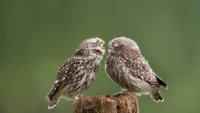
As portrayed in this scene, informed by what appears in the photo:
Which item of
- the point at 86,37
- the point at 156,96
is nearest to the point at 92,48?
the point at 156,96

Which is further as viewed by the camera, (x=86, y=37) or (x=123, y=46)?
(x=86, y=37)

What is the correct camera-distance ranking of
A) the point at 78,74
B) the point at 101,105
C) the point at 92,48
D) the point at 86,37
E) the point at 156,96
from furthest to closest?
the point at 86,37, the point at 156,96, the point at 78,74, the point at 92,48, the point at 101,105

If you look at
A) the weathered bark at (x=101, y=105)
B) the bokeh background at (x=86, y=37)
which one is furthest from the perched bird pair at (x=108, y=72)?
the bokeh background at (x=86, y=37)

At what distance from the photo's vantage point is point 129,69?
569 cm

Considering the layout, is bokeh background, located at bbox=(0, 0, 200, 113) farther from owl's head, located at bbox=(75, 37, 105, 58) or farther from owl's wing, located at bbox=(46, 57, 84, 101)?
owl's head, located at bbox=(75, 37, 105, 58)

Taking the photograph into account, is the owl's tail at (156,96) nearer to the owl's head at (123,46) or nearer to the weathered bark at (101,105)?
the owl's head at (123,46)

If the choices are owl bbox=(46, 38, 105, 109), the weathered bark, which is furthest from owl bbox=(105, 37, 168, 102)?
the weathered bark

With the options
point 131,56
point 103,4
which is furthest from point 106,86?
point 131,56

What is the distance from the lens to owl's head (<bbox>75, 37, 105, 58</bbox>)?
5.41 m

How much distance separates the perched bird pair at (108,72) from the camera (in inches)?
220

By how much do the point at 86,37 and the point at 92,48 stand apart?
7.18 meters

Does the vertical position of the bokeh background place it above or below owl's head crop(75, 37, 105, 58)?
above

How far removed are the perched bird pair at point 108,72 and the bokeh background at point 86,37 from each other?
5856mm

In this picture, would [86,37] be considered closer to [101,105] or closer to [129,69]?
[129,69]
